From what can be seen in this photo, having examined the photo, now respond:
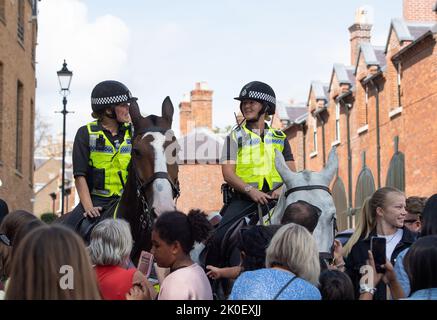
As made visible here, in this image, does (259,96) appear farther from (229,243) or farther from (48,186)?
(48,186)

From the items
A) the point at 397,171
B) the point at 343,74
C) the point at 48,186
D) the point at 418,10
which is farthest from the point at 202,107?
the point at 48,186

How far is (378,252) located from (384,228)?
77.6 inches

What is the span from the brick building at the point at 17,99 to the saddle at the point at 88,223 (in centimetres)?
2140

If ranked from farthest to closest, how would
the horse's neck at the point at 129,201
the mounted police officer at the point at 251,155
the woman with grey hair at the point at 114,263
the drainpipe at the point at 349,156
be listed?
the drainpipe at the point at 349,156
the mounted police officer at the point at 251,155
the horse's neck at the point at 129,201
the woman with grey hair at the point at 114,263

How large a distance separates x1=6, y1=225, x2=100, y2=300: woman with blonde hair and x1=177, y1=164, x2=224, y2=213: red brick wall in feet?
193

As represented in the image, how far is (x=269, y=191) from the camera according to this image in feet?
31.0

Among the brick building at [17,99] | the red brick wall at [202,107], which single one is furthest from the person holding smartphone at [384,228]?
the red brick wall at [202,107]

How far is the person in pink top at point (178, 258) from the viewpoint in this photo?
6270mm

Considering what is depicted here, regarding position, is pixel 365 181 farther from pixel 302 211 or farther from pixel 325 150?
pixel 302 211

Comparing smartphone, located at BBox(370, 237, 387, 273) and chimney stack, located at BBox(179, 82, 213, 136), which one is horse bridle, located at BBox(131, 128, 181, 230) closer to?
smartphone, located at BBox(370, 237, 387, 273)

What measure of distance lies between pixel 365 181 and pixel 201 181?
23.5m

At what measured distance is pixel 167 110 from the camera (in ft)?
30.5

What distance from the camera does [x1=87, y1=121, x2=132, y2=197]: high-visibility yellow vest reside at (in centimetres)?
944

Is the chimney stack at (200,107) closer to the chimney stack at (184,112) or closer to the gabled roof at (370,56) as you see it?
the chimney stack at (184,112)
